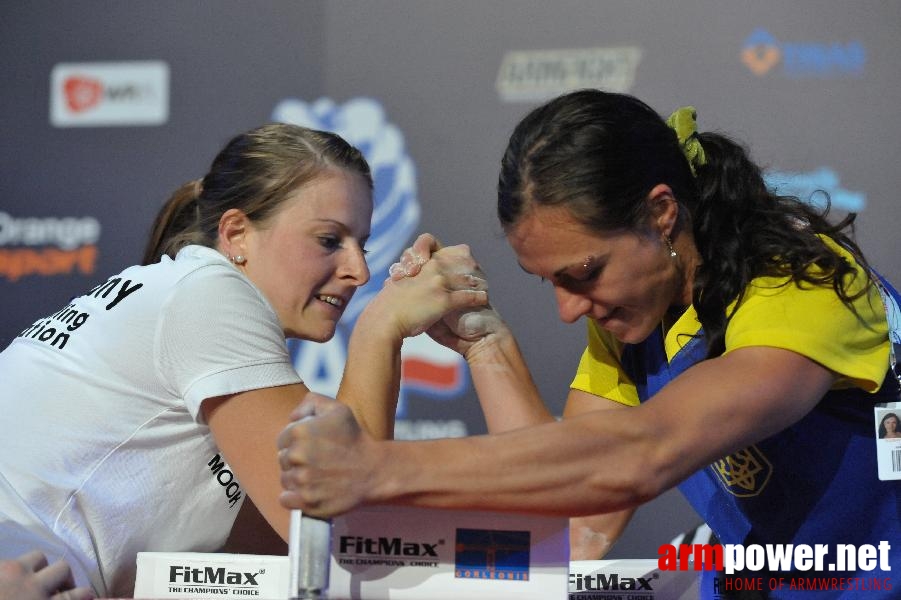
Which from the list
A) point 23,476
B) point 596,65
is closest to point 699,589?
point 23,476

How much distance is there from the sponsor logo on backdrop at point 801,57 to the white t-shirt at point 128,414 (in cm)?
186

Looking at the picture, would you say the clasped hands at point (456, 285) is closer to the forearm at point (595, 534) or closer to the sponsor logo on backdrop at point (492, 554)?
the forearm at point (595, 534)

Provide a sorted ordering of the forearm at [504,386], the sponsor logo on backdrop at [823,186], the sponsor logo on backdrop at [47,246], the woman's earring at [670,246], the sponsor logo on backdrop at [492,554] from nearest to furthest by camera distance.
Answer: the sponsor logo on backdrop at [492,554] → the woman's earring at [670,246] → the forearm at [504,386] → the sponsor logo on backdrop at [823,186] → the sponsor logo on backdrop at [47,246]

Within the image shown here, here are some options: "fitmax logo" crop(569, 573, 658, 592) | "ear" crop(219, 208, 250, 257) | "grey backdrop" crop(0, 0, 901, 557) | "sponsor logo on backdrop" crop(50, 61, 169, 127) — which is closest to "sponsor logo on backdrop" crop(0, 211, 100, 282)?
"grey backdrop" crop(0, 0, 901, 557)

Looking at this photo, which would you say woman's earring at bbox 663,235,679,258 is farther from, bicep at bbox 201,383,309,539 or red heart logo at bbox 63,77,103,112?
red heart logo at bbox 63,77,103,112

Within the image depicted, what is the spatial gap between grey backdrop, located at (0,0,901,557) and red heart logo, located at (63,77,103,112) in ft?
0.23

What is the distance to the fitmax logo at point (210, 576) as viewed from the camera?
129 centimetres

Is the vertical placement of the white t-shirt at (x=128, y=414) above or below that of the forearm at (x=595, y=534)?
above

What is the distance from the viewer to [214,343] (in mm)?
1360

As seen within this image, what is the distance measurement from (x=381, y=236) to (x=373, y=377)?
1.55m

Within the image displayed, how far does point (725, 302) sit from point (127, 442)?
0.84 meters

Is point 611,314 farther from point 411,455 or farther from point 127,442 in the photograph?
point 127,442

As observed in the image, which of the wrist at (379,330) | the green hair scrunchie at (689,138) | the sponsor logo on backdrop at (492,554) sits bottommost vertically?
the sponsor logo on backdrop at (492,554)

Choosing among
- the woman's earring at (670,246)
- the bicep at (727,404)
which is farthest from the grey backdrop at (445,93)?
the bicep at (727,404)
